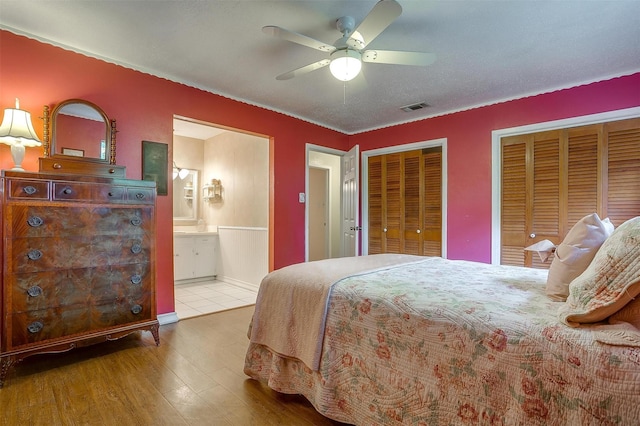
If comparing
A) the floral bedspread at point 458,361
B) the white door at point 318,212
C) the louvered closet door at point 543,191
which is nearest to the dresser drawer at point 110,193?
the floral bedspread at point 458,361

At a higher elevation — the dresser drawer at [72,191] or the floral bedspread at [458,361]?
the dresser drawer at [72,191]

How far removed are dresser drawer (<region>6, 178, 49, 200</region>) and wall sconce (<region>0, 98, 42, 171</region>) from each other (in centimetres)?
22

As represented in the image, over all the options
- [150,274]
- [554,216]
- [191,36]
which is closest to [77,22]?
[191,36]

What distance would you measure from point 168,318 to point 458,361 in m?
2.82

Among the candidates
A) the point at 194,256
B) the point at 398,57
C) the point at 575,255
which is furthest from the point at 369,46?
the point at 194,256

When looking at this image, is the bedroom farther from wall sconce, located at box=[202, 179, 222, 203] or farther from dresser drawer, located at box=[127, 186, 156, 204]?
wall sconce, located at box=[202, 179, 222, 203]

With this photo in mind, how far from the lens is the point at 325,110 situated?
4188 millimetres

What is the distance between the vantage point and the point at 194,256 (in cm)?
505

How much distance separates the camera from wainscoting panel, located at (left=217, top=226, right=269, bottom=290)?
4.50m

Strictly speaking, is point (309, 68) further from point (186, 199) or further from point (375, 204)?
point (186, 199)

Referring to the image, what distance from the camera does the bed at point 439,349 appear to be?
942 mm

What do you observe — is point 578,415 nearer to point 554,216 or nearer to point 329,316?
point 329,316

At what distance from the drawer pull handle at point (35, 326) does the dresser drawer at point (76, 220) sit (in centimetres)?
58

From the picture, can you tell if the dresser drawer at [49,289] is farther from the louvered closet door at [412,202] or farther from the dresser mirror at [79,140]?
the louvered closet door at [412,202]
